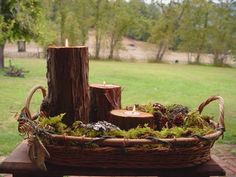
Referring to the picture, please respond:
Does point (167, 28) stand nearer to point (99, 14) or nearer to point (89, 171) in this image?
point (99, 14)

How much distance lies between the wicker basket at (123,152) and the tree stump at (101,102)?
292mm

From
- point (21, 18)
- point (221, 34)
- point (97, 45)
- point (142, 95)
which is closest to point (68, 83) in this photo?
point (142, 95)

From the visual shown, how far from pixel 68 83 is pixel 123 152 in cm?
30

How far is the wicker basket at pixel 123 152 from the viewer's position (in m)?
1.14

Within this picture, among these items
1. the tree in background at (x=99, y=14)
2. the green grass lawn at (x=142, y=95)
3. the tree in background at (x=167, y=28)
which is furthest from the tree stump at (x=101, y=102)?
the tree in background at (x=167, y=28)

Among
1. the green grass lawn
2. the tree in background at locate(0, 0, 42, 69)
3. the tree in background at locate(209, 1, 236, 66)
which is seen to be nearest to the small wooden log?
the green grass lawn

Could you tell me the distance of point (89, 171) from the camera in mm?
1177

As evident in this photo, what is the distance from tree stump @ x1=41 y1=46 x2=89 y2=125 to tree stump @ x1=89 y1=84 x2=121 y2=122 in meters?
0.11

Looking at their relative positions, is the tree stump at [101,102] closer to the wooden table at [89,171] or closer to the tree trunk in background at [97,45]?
the wooden table at [89,171]

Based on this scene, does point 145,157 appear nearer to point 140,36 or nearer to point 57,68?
point 57,68

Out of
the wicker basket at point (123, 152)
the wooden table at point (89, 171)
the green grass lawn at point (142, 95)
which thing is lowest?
the green grass lawn at point (142, 95)

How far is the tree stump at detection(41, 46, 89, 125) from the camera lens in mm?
1272

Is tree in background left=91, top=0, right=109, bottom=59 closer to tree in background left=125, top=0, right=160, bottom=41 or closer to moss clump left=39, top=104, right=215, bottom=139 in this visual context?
tree in background left=125, top=0, right=160, bottom=41

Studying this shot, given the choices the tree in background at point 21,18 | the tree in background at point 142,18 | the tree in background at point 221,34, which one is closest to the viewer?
the tree in background at point 21,18
